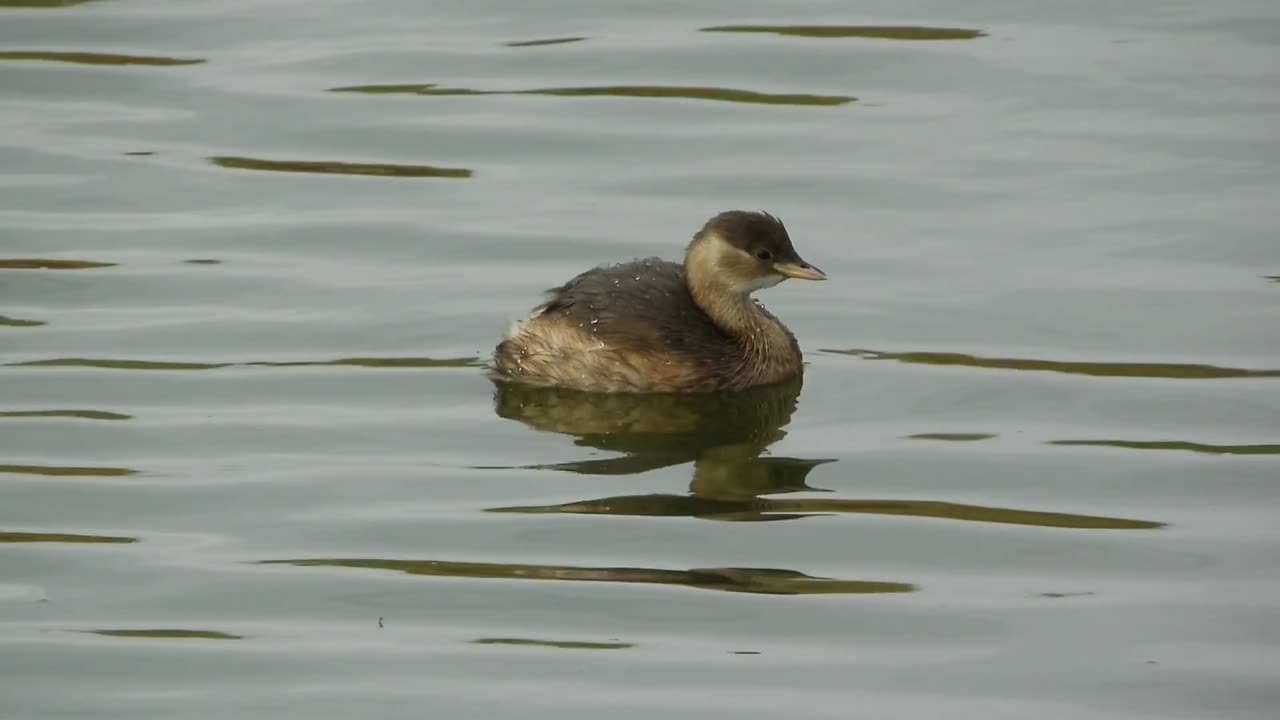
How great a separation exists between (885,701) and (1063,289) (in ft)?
12.5

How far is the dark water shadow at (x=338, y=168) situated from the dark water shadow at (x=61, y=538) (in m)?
4.17

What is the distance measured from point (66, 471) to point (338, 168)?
12.2ft

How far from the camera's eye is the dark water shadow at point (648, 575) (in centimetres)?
700

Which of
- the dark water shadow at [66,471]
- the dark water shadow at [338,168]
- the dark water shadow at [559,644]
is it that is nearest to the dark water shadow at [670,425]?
the dark water shadow at [66,471]

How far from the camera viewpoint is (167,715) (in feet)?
20.5

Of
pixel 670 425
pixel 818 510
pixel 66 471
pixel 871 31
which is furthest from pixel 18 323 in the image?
pixel 871 31

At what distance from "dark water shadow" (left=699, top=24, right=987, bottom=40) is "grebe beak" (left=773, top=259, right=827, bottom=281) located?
13.3 feet

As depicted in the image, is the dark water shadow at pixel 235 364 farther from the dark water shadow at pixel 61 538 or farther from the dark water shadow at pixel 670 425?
the dark water shadow at pixel 61 538

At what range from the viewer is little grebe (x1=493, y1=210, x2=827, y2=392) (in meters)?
9.10

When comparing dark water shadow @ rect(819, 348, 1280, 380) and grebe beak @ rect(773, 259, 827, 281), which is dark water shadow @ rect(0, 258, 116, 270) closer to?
grebe beak @ rect(773, 259, 827, 281)

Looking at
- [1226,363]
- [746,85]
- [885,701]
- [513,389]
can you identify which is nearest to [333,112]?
[746,85]

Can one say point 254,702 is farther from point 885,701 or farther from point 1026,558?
point 1026,558

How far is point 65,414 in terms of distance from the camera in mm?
8625

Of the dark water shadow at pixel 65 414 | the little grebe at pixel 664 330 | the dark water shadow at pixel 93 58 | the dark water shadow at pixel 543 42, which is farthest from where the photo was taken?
the dark water shadow at pixel 543 42
